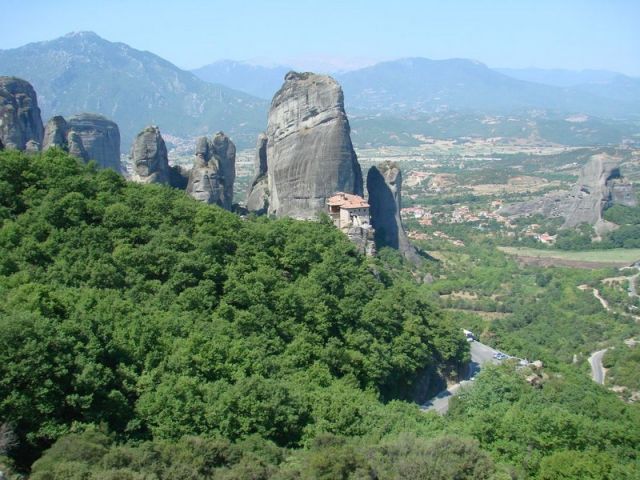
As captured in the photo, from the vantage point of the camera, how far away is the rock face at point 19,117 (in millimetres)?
40500

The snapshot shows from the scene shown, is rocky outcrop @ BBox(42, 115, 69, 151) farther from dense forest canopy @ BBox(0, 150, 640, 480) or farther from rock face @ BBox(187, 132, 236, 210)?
dense forest canopy @ BBox(0, 150, 640, 480)

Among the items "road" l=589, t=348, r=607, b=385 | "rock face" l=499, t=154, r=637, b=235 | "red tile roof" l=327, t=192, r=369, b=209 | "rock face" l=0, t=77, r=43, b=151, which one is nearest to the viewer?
"road" l=589, t=348, r=607, b=385

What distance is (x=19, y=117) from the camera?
41.8 m

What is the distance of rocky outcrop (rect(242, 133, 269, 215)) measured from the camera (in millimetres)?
48206

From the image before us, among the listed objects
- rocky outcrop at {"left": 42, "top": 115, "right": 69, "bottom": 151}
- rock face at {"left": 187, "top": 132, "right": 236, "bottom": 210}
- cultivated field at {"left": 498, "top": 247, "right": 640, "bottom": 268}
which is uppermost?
rocky outcrop at {"left": 42, "top": 115, "right": 69, "bottom": 151}

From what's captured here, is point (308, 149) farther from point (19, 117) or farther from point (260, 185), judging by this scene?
point (19, 117)

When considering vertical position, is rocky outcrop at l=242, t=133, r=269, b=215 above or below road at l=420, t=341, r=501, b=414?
above

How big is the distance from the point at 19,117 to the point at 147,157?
7.12 metres

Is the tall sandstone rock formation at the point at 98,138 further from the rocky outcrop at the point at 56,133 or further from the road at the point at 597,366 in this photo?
the road at the point at 597,366

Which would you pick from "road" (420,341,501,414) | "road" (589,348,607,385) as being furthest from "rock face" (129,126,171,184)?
"road" (589,348,607,385)

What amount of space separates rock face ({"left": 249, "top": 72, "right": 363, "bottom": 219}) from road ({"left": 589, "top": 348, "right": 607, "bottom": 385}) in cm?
1612

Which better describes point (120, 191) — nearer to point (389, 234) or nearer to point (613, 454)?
point (613, 454)

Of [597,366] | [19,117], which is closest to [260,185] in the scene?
A: [19,117]

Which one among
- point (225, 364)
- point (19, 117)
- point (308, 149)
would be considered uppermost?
point (19, 117)
